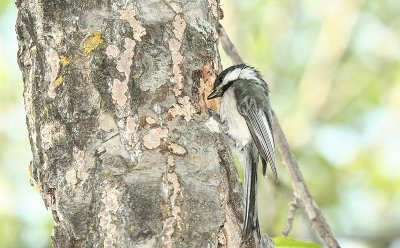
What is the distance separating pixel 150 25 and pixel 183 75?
27 centimetres

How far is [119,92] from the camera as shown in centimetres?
260

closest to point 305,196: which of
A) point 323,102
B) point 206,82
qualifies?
point 206,82

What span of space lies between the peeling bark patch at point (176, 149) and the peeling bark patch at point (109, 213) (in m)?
0.31

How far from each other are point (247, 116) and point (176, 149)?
1.54m

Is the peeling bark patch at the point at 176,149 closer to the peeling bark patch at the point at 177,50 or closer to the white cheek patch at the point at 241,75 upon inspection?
the peeling bark patch at the point at 177,50

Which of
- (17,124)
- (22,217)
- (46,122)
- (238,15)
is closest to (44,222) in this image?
(22,217)

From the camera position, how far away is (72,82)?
103 inches

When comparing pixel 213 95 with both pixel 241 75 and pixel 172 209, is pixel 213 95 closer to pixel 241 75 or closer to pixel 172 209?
pixel 241 75

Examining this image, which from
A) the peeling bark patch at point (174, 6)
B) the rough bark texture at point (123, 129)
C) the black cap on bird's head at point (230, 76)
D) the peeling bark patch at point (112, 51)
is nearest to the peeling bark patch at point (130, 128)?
the rough bark texture at point (123, 129)

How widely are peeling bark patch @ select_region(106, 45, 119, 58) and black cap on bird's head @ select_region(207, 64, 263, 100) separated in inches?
29.4

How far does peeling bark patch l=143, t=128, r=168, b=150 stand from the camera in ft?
8.41

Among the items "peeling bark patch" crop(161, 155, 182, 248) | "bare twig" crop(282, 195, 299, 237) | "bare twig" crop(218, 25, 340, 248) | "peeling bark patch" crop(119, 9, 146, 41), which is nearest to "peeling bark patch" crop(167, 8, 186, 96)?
"peeling bark patch" crop(119, 9, 146, 41)

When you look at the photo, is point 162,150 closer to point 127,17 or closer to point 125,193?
point 125,193

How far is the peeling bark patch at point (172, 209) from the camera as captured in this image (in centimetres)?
232
